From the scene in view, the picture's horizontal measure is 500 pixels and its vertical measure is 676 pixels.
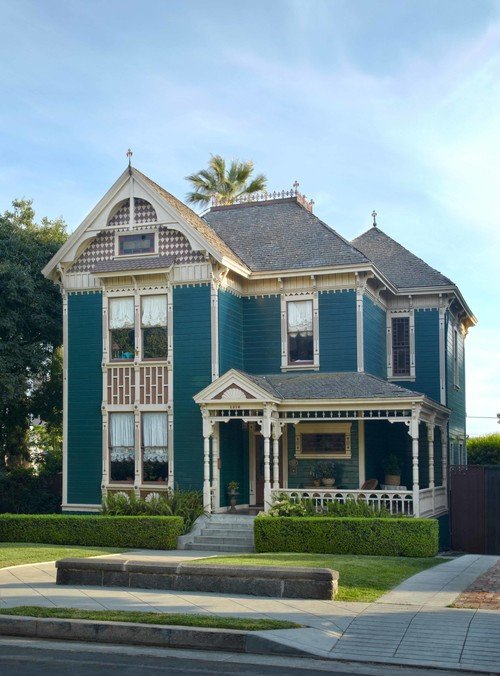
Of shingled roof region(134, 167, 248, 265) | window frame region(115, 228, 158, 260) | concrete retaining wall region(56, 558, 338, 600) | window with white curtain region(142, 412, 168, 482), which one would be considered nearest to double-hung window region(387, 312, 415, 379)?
shingled roof region(134, 167, 248, 265)

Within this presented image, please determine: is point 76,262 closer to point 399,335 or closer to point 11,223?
point 11,223

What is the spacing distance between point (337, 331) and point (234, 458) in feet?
15.1

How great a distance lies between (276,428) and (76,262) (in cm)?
786

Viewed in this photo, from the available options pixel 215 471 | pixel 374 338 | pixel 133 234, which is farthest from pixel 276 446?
pixel 133 234

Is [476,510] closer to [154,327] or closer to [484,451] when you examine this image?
[154,327]

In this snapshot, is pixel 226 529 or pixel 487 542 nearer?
pixel 226 529

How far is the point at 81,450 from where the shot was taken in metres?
26.8

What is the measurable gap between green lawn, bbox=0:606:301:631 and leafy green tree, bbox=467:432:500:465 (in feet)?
94.9

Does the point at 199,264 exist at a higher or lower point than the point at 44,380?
higher

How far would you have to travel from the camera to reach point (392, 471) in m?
27.0

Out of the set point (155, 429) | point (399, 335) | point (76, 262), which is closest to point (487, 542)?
point (399, 335)

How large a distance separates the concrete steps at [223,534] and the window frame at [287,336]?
484cm

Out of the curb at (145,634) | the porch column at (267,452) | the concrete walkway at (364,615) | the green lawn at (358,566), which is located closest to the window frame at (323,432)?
the porch column at (267,452)

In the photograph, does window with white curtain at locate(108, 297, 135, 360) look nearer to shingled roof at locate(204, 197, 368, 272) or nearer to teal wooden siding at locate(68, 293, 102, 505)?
teal wooden siding at locate(68, 293, 102, 505)
